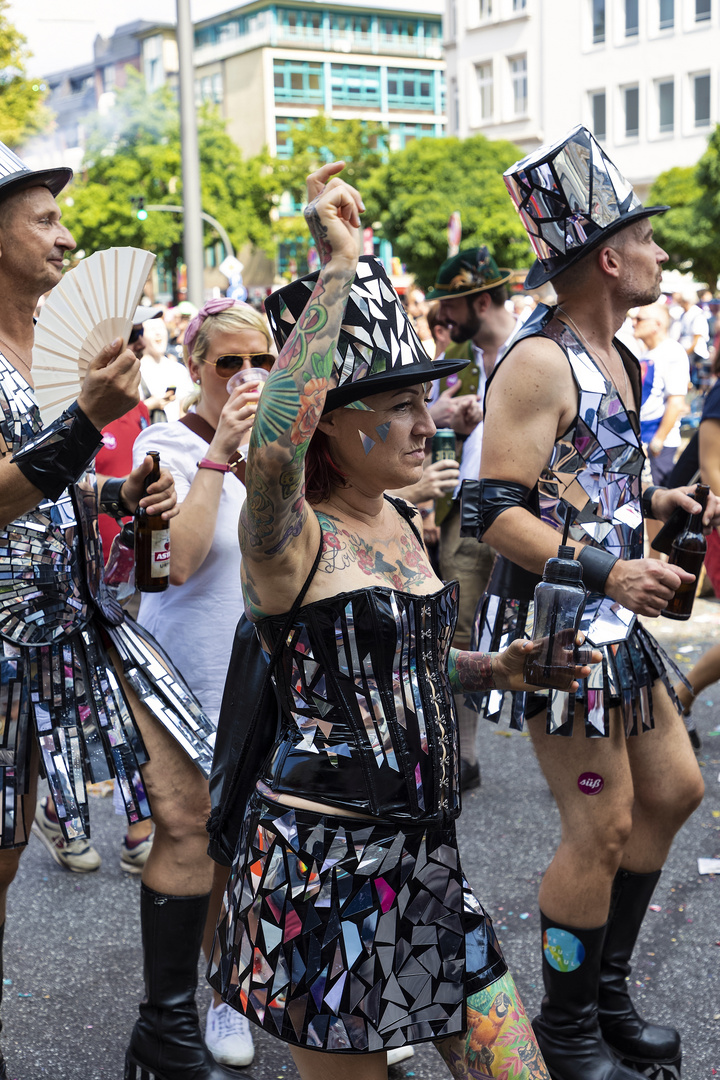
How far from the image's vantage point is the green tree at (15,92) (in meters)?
27.3

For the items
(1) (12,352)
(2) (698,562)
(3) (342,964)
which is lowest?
(3) (342,964)

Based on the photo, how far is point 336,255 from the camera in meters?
1.81

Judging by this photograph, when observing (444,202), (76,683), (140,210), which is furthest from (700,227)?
(76,683)

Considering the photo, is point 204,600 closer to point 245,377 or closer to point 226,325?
point 245,377

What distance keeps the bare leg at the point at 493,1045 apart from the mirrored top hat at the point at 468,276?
162 inches

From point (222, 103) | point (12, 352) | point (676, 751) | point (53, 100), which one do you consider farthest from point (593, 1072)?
point (53, 100)

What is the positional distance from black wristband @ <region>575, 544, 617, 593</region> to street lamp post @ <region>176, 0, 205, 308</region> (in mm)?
10800

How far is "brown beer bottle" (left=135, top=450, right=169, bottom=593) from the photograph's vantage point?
302 centimetres

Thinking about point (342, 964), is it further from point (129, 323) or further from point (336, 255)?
point (129, 323)

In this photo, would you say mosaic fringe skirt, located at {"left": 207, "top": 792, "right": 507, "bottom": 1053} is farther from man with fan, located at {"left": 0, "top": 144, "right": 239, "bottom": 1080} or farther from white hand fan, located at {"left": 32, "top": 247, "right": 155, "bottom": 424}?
white hand fan, located at {"left": 32, "top": 247, "right": 155, "bottom": 424}

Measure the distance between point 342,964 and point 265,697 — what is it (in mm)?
489

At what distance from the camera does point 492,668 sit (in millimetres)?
2338

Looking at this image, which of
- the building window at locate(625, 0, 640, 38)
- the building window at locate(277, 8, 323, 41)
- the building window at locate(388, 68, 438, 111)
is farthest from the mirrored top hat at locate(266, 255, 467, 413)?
the building window at locate(388, 68, 438, 111)

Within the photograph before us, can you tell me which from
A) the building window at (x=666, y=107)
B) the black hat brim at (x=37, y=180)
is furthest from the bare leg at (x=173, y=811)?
the building window at (x=666, y=107)
